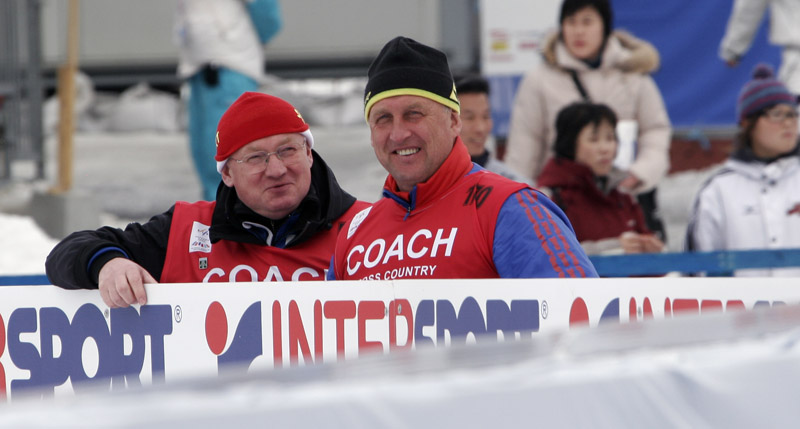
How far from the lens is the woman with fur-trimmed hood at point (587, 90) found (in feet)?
21.4

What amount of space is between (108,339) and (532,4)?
5358mm

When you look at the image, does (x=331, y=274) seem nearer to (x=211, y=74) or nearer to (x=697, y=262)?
(x=697, y=262)

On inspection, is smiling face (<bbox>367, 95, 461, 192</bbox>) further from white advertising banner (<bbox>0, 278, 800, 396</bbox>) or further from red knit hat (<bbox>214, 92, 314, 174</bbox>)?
red knit hat (<bbox>214, 92, 314, 174</bbox>)

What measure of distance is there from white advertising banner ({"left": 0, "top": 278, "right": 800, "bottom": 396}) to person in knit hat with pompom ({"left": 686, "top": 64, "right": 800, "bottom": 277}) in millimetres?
3085

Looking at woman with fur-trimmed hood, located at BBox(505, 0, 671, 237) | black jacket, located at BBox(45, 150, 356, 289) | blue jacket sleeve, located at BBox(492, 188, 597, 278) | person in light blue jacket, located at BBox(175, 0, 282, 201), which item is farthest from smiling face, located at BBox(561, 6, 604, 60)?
blue jacket sleeve, located at BBox(492, 188, 597, 278)

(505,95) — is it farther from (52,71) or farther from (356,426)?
(356,426)

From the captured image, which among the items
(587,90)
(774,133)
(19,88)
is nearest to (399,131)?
(774,133)

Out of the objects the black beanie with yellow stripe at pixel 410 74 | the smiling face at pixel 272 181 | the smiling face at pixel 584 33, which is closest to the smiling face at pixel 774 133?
the smiling face at pixel 584 33

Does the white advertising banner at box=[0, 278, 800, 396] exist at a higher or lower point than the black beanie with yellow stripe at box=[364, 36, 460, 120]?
lower

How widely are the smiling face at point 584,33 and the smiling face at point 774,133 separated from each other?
1.25m

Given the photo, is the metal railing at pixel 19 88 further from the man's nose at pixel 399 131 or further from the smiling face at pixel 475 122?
the man's nose at pixel 399 131

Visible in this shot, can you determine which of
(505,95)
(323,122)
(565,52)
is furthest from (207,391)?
(323,122)

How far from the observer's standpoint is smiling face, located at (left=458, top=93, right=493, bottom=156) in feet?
17.9

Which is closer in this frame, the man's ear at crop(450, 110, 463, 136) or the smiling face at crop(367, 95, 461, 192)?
the smiling face at crop(367, 95, 461, 192)
